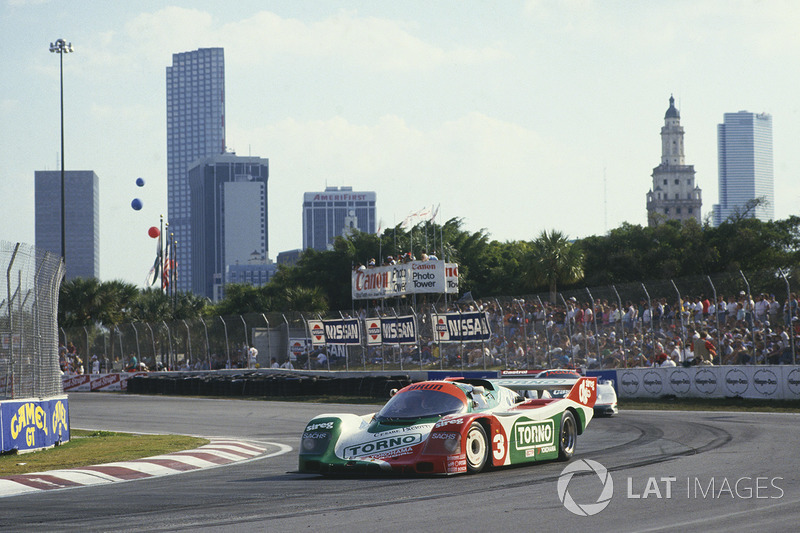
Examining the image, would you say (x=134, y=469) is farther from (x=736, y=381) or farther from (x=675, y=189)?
(x=675, y=189)

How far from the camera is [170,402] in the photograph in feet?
106

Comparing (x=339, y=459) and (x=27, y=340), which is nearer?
(x=339, y=459)

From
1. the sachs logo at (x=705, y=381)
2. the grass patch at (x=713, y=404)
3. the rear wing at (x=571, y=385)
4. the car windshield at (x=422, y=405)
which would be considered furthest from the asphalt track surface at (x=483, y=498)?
the sachs logo at (x=705, y=381)

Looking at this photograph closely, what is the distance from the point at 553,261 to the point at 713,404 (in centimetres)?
2325

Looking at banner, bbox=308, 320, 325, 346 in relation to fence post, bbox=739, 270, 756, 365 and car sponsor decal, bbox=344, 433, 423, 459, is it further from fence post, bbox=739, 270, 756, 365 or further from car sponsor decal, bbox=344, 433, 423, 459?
car sponsor decal, bbox=344, 433, 423, 459

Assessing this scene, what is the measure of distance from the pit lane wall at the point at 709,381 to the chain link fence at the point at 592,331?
0.36 meters

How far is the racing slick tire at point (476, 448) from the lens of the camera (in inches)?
Answer: 427

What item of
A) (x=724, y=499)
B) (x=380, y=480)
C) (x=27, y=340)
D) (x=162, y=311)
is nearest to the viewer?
(x=724, y=499)

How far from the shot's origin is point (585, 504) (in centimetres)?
834

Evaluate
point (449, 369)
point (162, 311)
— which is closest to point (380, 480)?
point (449, 369)

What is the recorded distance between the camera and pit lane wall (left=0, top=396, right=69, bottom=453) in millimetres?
14836

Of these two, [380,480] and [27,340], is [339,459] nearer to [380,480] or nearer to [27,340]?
[380,480]

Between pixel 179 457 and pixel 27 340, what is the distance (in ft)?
11.5

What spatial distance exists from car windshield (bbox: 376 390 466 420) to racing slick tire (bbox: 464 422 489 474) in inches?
18.5
